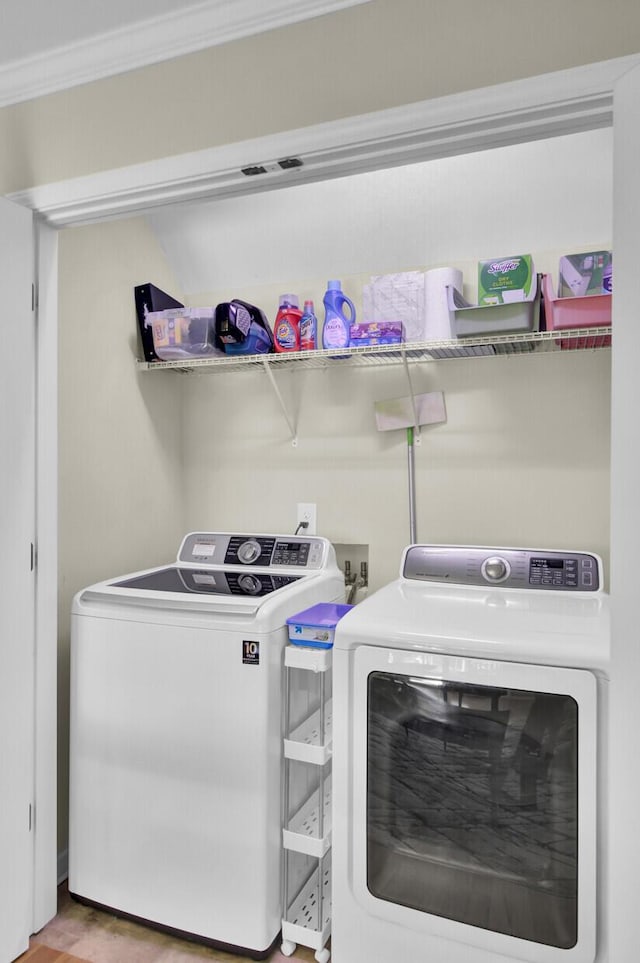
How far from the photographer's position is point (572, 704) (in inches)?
52.7

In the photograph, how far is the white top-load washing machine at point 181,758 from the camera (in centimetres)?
167

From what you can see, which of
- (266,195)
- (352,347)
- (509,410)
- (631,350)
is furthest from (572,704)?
(266,195)

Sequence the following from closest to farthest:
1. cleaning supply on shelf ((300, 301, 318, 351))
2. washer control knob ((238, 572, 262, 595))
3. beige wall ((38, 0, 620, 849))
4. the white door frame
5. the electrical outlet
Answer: the white door frame → beige wall ((38, 0, 620, 849)) → washer control knob ((238, 572, 262, 595)) → cleaning supply on shelf ((300, 301, 318, 351)) → the electrical outlet

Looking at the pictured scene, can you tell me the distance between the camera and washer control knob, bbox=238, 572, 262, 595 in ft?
6.58

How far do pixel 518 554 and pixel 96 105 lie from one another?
1.74 m

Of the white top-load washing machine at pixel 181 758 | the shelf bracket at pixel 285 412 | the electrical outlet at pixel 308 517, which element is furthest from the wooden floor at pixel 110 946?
the shelf bracket at pixel 285 412

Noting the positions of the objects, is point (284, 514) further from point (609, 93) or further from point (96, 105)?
point (609, 93)

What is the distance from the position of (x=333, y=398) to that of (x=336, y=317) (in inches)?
14.4

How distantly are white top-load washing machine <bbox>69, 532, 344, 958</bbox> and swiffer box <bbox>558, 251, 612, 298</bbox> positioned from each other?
4.15 feet

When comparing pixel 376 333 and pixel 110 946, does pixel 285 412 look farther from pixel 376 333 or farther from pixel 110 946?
pixel 110 946

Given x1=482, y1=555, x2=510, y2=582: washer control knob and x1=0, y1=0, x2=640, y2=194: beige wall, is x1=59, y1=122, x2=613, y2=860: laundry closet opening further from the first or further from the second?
x1=0, y1=0, x2=640, y2=194: beige wall

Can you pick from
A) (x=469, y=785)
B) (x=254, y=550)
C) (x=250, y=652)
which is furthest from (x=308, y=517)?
(x=469, y=785)

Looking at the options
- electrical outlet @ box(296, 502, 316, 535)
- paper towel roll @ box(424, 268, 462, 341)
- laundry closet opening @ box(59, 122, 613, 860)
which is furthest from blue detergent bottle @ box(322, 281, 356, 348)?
electrical outlet @ box(296, 502, 316, 535)

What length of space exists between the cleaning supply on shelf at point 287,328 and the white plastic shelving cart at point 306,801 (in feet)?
3.87
